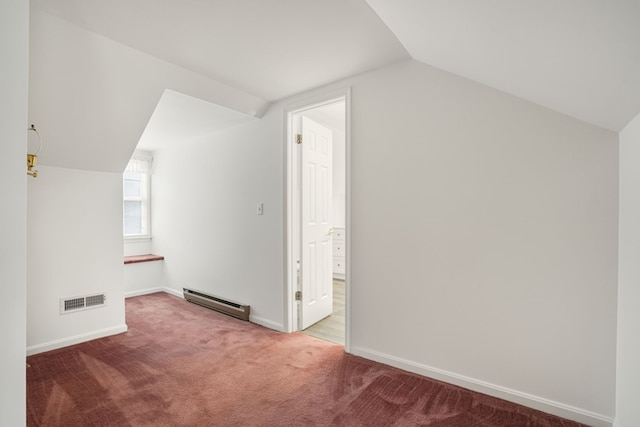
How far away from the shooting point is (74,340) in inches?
104

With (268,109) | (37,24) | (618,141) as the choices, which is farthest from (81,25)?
(618,141)

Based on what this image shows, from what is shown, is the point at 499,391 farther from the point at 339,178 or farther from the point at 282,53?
the point at 339,178

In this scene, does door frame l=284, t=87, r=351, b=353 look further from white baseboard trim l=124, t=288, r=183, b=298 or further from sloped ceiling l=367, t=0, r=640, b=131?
white baseboard trim l=124, t=288, r=183, b=298

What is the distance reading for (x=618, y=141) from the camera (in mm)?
1521

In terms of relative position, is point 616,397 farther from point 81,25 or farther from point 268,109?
point 81,25

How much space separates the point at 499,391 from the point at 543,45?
1833 millimetres

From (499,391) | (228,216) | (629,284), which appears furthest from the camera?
(228,216)

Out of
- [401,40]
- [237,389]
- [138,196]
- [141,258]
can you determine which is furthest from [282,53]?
[138,196]

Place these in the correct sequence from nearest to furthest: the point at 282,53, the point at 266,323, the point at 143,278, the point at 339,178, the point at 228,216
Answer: the point at 282,53
the point at 266,323
the point at 228,216
the point at 143,278
the point at 339,178

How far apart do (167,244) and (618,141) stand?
4.75m

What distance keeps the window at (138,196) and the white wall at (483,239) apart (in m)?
3.67

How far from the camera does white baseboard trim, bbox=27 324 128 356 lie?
2.46 m

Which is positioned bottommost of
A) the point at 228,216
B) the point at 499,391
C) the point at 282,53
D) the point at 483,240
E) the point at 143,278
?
the point at 499,391

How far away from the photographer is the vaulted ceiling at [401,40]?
3.25 ft
